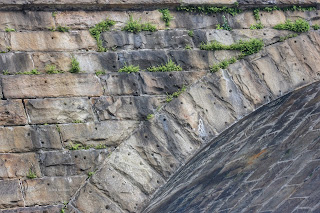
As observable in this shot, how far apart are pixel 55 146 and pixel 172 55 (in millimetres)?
1628

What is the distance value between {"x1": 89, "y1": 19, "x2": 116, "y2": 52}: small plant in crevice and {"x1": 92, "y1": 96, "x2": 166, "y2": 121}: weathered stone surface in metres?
0.59

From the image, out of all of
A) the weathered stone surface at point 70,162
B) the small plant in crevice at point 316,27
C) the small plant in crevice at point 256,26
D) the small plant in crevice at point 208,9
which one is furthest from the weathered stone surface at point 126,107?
the small plant in crevice at point 316,27

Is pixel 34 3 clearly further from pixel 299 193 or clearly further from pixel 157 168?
pixel 299 193

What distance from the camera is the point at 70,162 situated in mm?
8195

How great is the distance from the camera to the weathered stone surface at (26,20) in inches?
337

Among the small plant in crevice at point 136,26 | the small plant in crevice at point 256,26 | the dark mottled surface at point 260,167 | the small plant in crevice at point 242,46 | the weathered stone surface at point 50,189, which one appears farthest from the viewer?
the small plant in crevice at point 256,26

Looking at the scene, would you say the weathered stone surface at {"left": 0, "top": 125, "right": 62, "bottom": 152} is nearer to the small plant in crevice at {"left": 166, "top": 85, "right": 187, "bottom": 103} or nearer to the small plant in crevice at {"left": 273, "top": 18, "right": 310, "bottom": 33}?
the small plant in crevice at {"left": 166, "top": 85, "right": 187, "bottom": 103}

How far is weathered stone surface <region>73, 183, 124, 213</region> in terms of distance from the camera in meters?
8.09

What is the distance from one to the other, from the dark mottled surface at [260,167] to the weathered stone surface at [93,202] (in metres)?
0.39

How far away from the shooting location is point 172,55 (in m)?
8.88

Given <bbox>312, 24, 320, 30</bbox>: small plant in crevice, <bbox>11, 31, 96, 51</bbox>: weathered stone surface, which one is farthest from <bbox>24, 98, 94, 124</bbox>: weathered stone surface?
<bbox>312, 24, 320, 30</bbox>: small plant in crevice

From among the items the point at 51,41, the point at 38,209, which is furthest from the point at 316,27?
the point at 38,209

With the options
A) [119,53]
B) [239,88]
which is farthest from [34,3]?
[239,88]

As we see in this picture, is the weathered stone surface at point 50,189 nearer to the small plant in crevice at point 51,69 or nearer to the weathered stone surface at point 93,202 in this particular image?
the weathered stone surface at point 93,202
